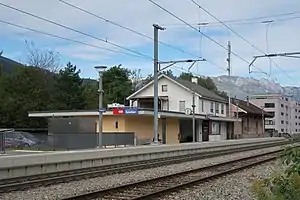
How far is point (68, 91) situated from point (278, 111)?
73.9 meters

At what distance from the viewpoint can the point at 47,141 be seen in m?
40.2

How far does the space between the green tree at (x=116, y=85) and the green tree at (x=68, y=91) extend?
51.5ft

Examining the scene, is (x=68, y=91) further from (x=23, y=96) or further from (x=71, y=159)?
(x=71, y=159)

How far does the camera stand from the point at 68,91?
65.2 m

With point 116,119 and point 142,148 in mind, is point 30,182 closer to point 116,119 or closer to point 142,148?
point 142,148

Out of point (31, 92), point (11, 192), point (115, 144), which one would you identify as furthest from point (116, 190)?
point (31, 92)

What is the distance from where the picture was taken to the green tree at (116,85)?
8556cm

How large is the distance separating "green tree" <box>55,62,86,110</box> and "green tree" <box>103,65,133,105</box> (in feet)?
51.5

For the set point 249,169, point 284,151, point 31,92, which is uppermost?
point 31,92

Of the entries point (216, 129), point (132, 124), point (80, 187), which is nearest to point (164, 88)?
point (216, 129)

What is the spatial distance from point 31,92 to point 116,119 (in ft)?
68.9

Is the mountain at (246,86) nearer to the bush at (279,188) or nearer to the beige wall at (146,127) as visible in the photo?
the beige wall at (146,127)

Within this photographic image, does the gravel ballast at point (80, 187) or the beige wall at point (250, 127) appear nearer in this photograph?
the gravel ballast at point (80, 187)

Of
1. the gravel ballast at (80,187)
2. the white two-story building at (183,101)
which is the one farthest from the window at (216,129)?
the gravel ballast at (80,187)
